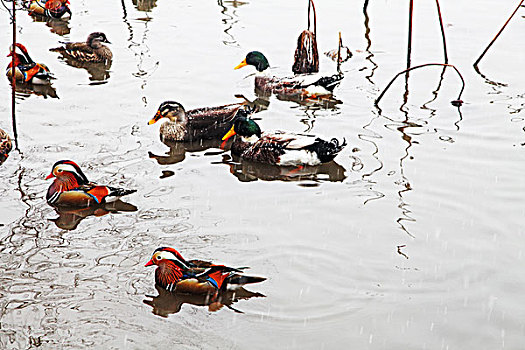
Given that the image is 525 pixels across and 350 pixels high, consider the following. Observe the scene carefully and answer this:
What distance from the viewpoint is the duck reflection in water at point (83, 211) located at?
22.4 feet

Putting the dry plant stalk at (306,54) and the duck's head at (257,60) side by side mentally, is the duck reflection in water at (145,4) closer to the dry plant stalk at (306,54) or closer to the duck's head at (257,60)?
the duck's head at (257,60)

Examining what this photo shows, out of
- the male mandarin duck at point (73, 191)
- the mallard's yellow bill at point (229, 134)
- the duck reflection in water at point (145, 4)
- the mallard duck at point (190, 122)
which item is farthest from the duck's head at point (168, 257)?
the duck reflection in water at point (145, 4)

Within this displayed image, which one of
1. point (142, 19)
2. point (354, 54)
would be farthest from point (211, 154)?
point (142, 19)

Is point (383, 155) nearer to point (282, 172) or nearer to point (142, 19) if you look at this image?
point (282, 172)

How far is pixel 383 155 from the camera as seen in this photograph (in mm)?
8438

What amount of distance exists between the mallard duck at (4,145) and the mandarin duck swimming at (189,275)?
326cm

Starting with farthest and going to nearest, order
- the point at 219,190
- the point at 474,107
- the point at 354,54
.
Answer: the point at 354,54, the point at 474,107, the point at 219,190

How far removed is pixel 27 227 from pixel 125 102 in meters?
3.81

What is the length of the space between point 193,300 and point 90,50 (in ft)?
24.3

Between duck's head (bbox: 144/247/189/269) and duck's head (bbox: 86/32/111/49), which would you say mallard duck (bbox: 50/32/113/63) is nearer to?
duck's head (bbox: 86/32/111/49)

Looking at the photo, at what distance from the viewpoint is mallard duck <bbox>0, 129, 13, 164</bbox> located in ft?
26.5

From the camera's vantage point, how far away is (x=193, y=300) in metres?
5.62

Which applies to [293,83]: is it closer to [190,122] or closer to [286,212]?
[190,122]

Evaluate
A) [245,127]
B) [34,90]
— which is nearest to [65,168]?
[245,127]
